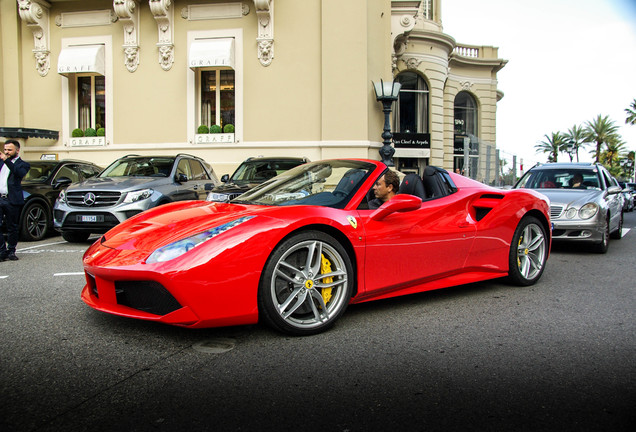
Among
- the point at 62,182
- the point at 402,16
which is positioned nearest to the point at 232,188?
the point at 62,182

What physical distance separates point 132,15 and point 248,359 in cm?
1583

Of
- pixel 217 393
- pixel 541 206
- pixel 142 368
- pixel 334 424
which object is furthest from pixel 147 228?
pixel 541 206

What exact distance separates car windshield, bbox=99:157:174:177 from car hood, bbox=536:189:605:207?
6578 mm

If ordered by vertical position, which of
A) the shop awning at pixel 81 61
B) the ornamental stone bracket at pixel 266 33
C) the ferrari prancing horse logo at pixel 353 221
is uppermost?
the ornamental stone bracket at pixel 266 33

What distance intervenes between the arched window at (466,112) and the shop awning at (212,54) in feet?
61.0

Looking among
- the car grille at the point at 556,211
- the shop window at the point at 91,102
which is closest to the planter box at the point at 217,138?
the shop window at the point at 91,102

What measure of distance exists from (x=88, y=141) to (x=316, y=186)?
1474cm

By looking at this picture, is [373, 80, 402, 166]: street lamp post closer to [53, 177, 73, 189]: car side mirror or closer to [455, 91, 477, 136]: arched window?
[53, 177, 73, 189]: car side mirror

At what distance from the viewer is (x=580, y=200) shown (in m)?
7.88

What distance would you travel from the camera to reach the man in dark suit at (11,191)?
6.72 metres

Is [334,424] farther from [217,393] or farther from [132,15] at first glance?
[132,15]

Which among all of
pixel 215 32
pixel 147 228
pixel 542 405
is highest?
pixel 215 32

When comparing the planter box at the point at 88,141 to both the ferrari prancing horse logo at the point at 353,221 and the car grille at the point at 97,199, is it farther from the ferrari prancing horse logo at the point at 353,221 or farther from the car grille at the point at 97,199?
the ferrari prancing horse logo at the point at 353,221

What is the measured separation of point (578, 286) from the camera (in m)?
5.23
